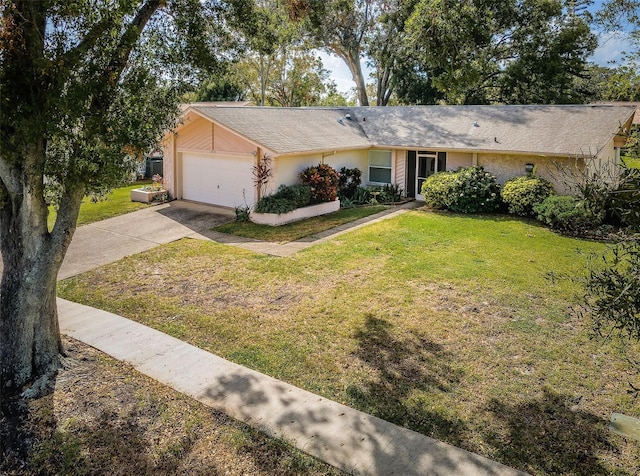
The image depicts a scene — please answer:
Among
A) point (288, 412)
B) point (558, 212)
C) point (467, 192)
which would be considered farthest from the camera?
point (467, 192)

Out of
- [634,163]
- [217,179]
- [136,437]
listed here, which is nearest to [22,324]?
[136,437]

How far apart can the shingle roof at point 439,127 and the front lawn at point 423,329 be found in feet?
17.5

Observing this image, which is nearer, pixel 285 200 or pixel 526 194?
pixel 285 200

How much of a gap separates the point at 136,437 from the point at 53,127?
375 centimetres

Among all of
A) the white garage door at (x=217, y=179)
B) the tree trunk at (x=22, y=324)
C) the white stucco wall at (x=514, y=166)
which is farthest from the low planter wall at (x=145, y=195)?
the tree trunk at (x=22, y=324)

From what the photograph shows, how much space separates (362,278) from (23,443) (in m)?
→ 7.63

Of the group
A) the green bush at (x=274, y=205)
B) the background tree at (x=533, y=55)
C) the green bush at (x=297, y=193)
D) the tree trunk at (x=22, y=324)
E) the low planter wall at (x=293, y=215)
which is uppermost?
the background tree at (x=533, y=55)

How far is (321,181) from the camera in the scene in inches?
733

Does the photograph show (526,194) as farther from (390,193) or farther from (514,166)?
(390,193)

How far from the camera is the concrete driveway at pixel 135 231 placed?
12.9m

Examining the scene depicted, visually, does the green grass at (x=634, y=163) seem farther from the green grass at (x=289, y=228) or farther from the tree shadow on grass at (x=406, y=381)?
the green grass at (x=289, y=228)

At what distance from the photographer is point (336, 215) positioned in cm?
1866

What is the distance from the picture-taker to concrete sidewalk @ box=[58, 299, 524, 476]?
509cm

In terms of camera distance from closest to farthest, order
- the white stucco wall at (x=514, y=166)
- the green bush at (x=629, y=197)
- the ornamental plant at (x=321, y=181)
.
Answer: the green bush at (x=629, y=197)
the white stucco wall at (x=514, y=166)
the ornamental plant at (x=321, y=181)
